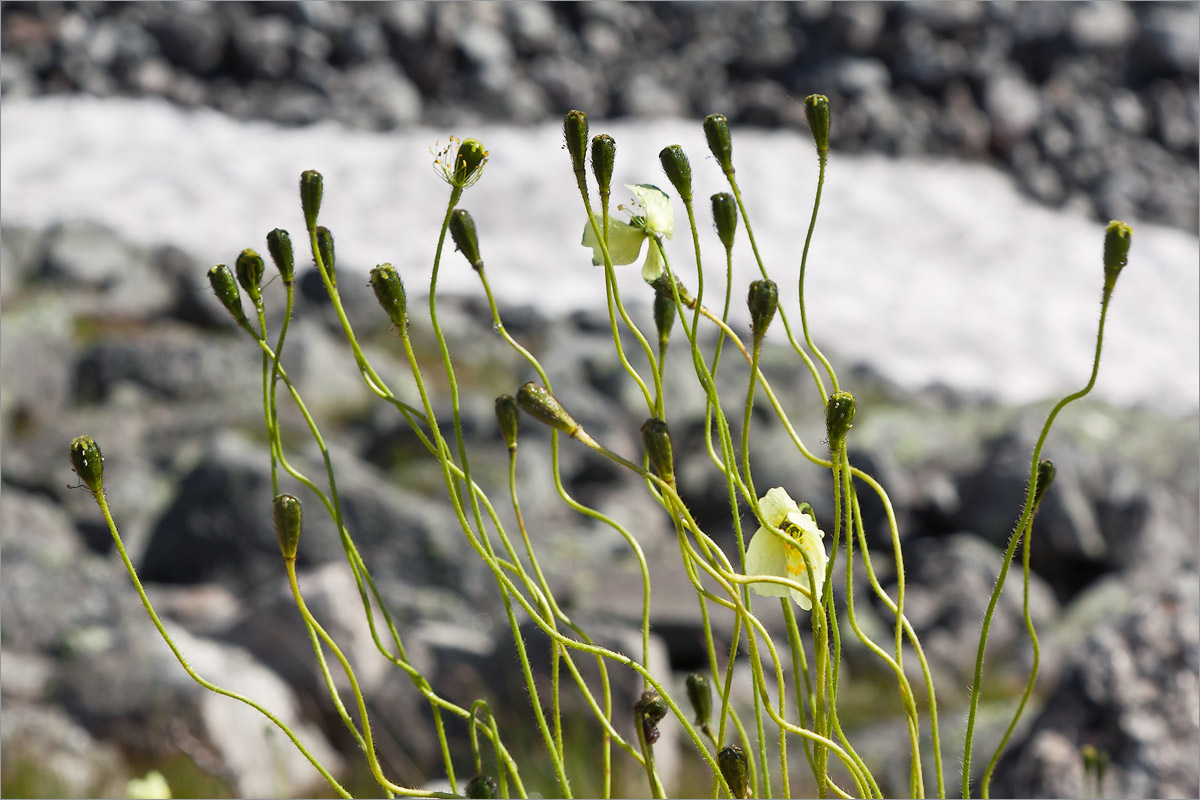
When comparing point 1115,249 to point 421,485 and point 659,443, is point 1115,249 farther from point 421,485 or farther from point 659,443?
point 421,485

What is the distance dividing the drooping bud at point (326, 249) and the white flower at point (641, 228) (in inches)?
6.8

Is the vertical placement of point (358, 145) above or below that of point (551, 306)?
above

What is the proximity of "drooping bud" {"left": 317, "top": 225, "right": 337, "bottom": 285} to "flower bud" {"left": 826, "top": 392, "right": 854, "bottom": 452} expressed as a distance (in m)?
0.31

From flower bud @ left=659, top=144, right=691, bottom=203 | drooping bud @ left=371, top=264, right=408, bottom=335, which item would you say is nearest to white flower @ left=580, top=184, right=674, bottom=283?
flower bud @ left=659, top=144, right=691, bottom=203

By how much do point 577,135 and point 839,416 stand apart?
0.23 metres

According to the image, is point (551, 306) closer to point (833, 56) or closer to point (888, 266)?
point (888, 266)

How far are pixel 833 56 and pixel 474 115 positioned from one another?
3.57 meters

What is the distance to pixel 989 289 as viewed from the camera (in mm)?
8234

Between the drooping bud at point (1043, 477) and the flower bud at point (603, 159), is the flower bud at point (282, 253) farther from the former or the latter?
the drooping bud at point (1043, 477)

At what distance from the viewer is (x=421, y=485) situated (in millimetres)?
4281

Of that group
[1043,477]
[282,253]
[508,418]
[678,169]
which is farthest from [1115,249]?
[282,253]

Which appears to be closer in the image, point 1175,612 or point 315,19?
point 1175,612

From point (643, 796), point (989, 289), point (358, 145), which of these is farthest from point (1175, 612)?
point (358, 145)

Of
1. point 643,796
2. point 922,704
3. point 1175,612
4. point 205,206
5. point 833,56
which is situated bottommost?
point 922,704
